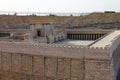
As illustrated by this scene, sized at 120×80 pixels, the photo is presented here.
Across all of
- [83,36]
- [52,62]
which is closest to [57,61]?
[52,62]

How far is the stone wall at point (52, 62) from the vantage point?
19786 millimetres

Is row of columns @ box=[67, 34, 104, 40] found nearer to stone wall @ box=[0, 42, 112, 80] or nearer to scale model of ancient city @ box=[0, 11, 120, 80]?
scale model of ancient city @ box=[0, 11, 120, 80]

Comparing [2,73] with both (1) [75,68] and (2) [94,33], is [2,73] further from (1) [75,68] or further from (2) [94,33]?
(2) [94,33]

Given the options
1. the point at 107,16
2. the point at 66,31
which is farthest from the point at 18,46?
the point at 107,16

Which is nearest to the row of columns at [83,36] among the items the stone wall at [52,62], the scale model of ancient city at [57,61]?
Answer: the scale model of ancient city at [57,61]

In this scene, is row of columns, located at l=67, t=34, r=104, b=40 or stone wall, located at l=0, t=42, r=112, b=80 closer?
stone wall, located at l=0, t=42, r=112, b=80

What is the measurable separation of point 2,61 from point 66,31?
17.6 meters

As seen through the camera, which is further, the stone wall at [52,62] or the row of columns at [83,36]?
the row of columns at [83,36]

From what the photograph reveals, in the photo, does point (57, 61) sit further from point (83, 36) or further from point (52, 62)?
point (83, 36)

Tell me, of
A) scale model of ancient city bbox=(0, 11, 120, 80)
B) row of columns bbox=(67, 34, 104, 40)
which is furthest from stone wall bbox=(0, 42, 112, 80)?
row of columns bbox=(67, 34, 104, 40)

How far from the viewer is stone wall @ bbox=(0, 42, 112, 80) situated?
64.9 ft

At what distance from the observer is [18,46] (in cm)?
2377

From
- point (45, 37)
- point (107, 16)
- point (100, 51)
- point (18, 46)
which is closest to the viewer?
point (100, 51)

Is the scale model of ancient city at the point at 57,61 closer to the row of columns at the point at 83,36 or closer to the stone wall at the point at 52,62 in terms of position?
the stone wall at the point at 52,62
